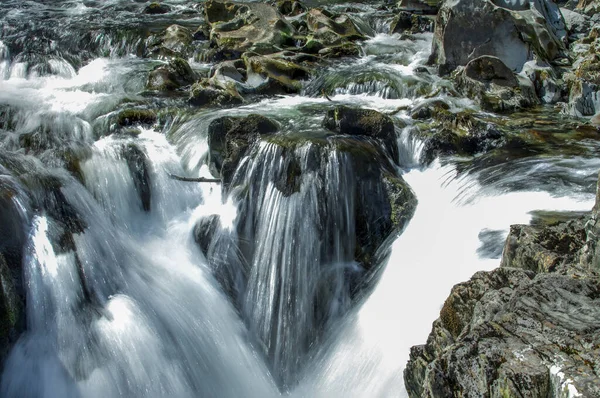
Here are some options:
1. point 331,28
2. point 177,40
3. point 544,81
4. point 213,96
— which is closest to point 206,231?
point 213,96

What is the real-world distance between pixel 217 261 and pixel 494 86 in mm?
7120

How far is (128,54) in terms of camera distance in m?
16.1

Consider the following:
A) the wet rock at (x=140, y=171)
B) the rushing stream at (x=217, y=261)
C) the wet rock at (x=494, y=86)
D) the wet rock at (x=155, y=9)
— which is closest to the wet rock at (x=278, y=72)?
the rushing stream at (x=217, y=261)

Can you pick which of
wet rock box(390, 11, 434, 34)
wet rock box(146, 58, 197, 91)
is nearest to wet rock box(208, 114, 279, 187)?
wet rock box(146, 58, 197, 91)

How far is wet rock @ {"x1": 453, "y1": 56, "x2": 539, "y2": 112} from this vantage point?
1111cm

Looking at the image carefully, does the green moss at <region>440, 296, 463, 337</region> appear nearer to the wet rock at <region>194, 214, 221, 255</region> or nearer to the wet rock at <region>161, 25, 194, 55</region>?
the wet rock at <region>194, 214, 221, 255</region>

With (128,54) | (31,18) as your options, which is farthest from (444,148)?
(31,18)

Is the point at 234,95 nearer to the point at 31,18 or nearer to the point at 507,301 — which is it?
the point at 507,301

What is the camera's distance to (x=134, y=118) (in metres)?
10.7

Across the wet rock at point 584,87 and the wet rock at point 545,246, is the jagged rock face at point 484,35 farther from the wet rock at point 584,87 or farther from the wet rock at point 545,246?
the wet rock at point 545,246

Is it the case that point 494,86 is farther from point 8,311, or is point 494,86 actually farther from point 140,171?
point 8,311

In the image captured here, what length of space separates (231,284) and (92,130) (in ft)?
15.3

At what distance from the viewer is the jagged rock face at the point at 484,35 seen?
12.8 metres

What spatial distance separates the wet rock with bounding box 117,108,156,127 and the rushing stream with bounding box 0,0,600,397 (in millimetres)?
190
